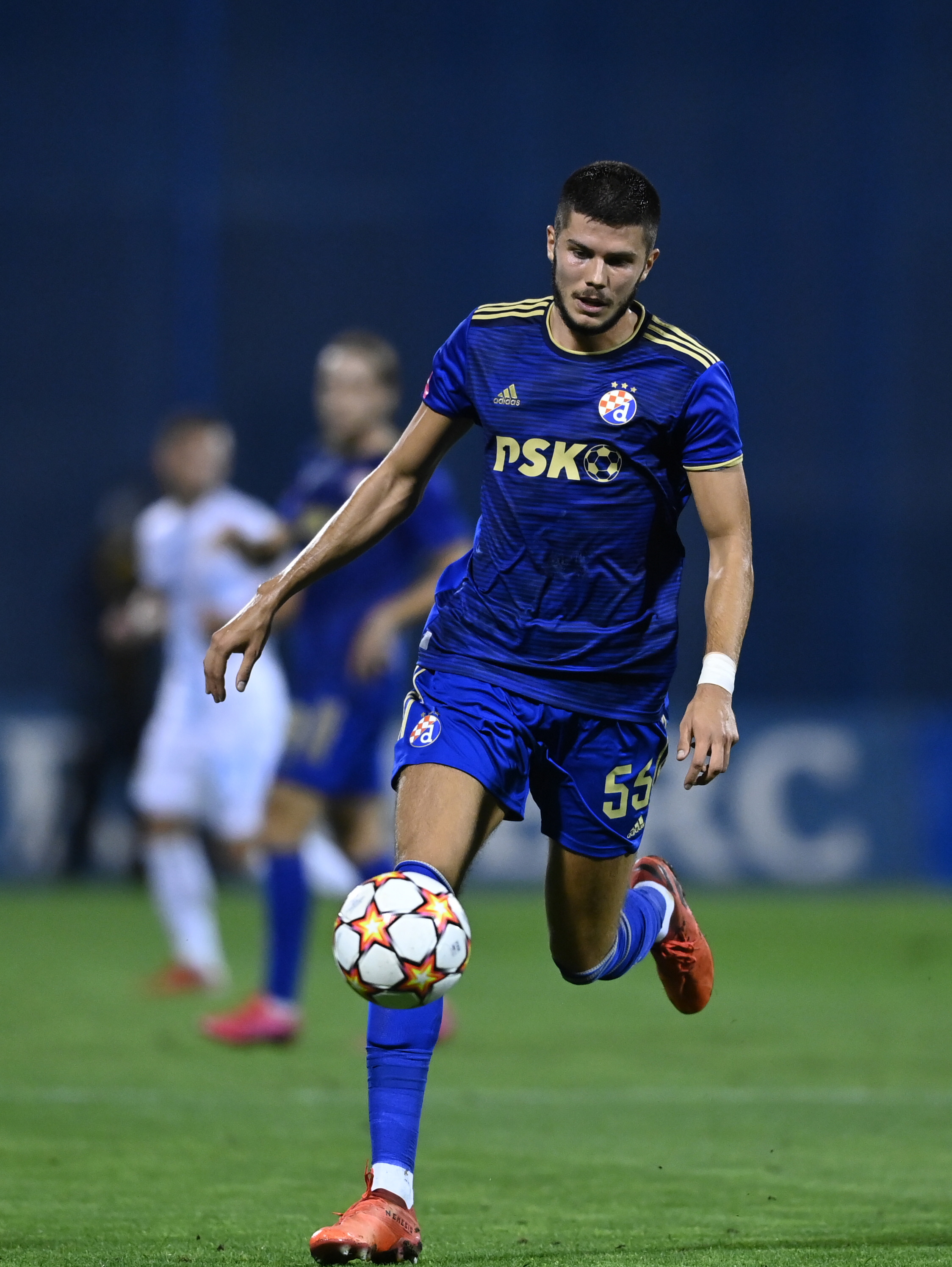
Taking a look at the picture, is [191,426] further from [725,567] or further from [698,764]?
[698,764]

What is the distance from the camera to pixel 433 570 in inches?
330

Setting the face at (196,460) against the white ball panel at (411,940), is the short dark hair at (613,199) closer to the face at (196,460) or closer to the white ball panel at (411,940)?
the white ball panel at (411,940)

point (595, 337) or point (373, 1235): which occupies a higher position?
point (595, 337)

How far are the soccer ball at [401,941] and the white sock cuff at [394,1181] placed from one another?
0.34 m

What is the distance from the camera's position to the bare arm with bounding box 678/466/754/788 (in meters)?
4.36

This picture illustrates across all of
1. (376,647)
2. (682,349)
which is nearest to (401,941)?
(682,349)

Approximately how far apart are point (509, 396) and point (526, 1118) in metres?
2.81

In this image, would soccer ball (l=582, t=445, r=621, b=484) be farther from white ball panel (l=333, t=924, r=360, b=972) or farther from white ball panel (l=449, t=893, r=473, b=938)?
white ball panel (l=333, t=924, r=360, b=972)

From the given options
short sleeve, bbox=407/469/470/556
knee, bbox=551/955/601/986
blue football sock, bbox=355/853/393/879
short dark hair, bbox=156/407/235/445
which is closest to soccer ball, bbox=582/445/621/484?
knee, bbox=551/955/601/986

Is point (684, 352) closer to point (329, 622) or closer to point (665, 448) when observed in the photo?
point (665, 448)

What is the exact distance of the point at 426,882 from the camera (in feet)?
14.4

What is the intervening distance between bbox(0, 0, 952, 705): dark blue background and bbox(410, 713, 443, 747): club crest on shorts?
11982 mm

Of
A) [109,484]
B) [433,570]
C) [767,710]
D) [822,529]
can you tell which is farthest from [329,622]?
[822,529]

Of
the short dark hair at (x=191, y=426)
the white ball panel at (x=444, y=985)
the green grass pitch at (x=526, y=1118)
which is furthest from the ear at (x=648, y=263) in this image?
the short dark hair at (x=191, y=426)
